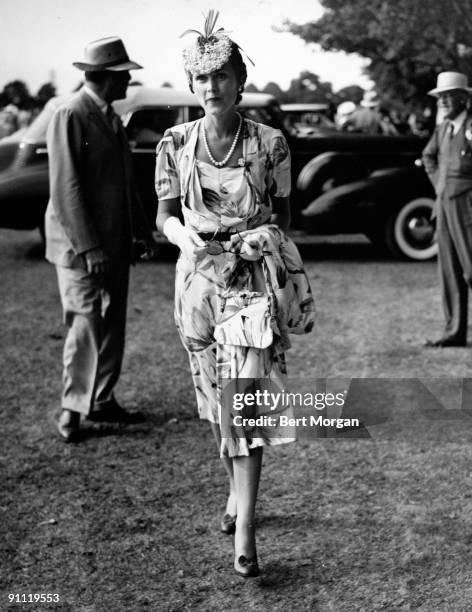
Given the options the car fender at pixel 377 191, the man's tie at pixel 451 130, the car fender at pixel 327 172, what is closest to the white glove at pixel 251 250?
the man's tie at pixel 451 130

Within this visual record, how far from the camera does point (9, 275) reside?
384 inches

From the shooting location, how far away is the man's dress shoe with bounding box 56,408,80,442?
4.78m

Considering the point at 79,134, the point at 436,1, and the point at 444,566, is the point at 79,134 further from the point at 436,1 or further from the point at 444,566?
the point at 436,1

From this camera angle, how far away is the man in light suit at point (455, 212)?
6738mm

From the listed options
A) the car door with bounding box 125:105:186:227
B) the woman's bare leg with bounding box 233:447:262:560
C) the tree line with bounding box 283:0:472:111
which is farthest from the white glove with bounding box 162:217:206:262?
the tree line with bounding box 283:0:472:111

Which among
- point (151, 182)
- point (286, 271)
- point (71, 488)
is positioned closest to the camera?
point (286, 271)

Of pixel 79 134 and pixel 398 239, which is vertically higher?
pixel 79 134

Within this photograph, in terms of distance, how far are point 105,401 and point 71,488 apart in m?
0.96

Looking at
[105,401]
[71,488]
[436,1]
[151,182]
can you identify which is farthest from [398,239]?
[71,488]

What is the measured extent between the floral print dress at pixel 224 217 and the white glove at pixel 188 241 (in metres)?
0.08

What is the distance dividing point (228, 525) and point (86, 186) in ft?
6.31

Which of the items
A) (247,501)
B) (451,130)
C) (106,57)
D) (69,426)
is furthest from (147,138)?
(247,501)

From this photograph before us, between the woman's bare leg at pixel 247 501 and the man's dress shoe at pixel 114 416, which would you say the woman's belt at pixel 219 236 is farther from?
the man's dress shoe at pixel 114 416

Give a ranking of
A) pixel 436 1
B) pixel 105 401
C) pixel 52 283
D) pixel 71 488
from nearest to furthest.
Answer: pixel 71 488
pixel 105 401
pixel 52 283
pixel 436 1
